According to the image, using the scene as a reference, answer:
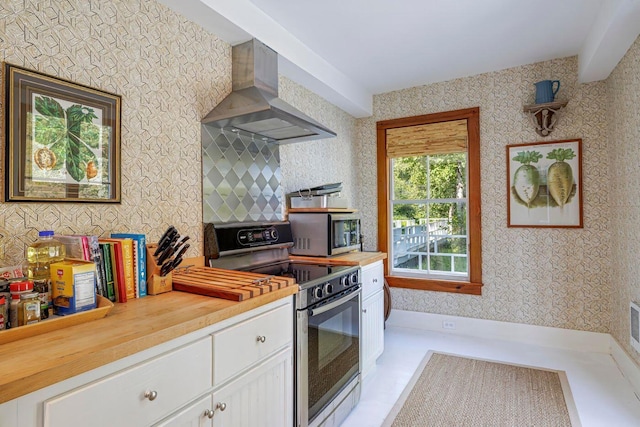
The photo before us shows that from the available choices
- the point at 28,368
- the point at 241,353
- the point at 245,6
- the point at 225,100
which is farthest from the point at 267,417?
the point at 245,6

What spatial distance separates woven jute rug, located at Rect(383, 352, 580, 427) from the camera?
Result: 2.10 meters

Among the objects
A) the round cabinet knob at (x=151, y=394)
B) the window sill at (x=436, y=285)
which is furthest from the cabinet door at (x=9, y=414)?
the window sill at (x=436, y=285)

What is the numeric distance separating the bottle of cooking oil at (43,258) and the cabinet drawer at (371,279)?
71.6 inches

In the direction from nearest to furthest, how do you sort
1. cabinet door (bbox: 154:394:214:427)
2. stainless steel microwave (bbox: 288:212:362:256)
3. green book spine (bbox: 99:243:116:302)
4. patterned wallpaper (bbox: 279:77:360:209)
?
1. cabinet door (bbox: 154:394:214:427)
2. green book spine (bbox: 99:243:116:302)
3. stainless steel microwave (bbox: 288:212:362:256)
4. patterned wallpaper (bbox: 279:77:360:209)

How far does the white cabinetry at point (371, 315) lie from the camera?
2.53m

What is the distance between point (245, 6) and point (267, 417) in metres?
2.27

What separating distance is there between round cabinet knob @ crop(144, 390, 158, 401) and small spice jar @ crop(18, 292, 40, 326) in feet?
1.31

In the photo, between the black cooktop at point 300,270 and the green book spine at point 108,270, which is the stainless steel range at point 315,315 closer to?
the black cooktop at point 300,270

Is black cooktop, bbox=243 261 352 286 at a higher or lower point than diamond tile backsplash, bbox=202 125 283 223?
lower

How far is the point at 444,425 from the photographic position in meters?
2.05

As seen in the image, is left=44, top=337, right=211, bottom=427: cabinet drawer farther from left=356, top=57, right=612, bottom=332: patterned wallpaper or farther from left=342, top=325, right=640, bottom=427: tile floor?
left=356, top=57, right=612, bottom=332: patterned wallpaper

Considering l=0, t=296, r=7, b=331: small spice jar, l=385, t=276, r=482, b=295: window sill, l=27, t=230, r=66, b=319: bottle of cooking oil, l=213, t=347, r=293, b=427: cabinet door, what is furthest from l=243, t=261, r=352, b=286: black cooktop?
l=385, t=276, r=482, b=295: window sill

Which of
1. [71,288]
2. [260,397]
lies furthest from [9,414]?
[260,397]

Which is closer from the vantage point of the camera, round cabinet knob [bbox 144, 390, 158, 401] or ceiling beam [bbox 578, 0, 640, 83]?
round cabinet knob [bbox 144, 390, 158, 401]
